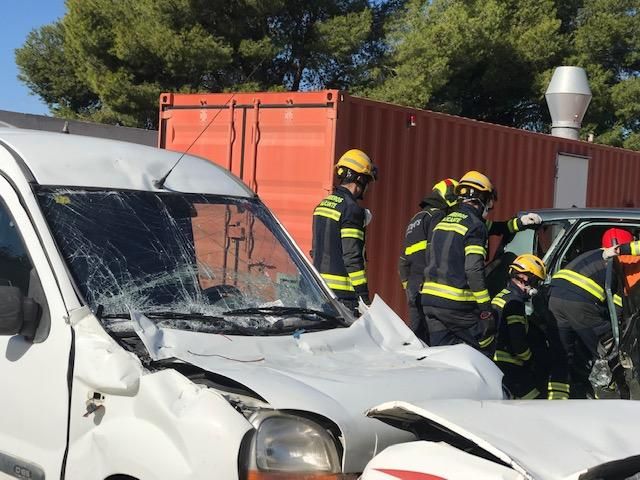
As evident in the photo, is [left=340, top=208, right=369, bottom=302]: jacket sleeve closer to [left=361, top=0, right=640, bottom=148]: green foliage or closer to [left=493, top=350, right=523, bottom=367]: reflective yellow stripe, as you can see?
[left=493, top=350, right=523, bottom=367]: reflective yellow stripe

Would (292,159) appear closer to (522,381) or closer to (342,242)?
(342,242)

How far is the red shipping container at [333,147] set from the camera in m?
7.34

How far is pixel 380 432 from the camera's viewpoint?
2.42m

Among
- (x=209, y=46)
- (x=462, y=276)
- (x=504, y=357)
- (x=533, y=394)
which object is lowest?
(x=533, y=394)

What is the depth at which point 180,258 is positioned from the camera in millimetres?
3277

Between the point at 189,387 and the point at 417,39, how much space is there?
71.9 feet

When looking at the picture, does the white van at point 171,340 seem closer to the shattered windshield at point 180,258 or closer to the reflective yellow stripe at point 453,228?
the shattered windshield at point 180,258

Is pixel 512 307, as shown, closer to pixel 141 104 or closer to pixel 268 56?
pixel 268 56

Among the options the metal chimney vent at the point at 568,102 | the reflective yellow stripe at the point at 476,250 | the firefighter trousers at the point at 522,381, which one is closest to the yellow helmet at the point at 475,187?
the reflective yellow stripe at the point at 476,250

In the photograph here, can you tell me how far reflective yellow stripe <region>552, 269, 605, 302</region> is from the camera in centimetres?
554

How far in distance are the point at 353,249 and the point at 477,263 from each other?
851 millimetres

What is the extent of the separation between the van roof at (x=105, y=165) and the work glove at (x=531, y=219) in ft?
9.23

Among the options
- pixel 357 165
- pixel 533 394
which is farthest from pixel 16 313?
pixel 533 394

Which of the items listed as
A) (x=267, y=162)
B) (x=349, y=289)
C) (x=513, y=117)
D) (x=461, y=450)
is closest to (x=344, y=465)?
(x=461, y=450)
